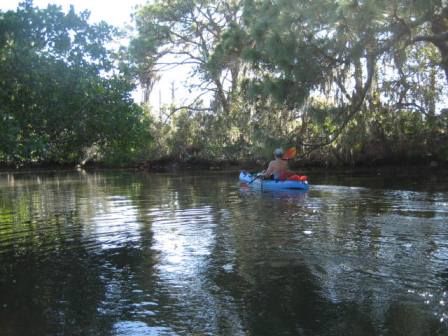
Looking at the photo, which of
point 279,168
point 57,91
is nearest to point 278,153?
point 279,168

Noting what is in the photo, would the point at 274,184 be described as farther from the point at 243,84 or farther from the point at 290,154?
the point at 243,84

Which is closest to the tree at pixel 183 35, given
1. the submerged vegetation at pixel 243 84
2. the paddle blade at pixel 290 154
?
the submerged vegetation at pixel 243 84

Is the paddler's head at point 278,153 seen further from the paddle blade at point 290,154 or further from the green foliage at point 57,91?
the green foliage at point 57,91

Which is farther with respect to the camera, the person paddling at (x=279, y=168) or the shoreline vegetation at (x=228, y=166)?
the shoreline vegetation at (x=228, y=166)

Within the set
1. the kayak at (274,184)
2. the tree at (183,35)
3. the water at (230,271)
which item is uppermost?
the tree at (183,35)

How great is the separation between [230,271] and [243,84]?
14.5 m

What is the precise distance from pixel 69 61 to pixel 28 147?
2.01 m

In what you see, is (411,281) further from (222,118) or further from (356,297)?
(222,118)

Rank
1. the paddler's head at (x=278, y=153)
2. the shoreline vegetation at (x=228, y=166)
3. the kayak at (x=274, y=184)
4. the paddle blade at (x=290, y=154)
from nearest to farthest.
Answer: the kayak at (x=274, y=184)
the paddler's head at (x=278, y=153)
the paddle blade at (x=290, y=154)
the shoreline vegetation at (x=228, y=166)

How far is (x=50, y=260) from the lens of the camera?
8.10 m

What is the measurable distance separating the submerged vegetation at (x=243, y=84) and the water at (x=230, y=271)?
1739mm

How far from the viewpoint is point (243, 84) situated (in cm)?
2094

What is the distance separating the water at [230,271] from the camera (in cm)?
537

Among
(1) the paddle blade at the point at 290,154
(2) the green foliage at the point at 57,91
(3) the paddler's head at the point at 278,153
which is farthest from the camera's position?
(1) the paddle blade at the point at 290,154
